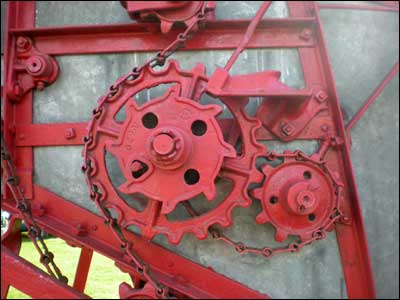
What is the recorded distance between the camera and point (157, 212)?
6.51 ft

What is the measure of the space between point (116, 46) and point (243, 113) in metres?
1.04

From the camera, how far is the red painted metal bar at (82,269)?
108 inches

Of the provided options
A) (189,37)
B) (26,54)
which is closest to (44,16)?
(26,54)

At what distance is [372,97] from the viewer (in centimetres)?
238

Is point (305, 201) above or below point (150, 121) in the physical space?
below

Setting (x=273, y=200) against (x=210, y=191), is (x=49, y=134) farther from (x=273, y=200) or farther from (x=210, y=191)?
(x=273, y=200)

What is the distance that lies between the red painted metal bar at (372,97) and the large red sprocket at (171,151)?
81cm

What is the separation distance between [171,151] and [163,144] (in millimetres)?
58

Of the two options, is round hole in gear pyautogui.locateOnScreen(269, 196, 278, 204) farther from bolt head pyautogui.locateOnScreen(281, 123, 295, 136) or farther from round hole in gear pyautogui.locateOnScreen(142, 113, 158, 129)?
round hole in gear pyautogui.locateOnScreen(142, 113, 158, 129)

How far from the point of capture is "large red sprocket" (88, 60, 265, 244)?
1.87 m

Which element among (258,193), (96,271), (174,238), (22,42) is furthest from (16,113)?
(258,193)

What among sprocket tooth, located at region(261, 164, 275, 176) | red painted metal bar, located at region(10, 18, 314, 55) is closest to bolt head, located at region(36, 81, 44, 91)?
red painted metal bar, located at region(10, 18, 314, 55)

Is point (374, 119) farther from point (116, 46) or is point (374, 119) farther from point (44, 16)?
point (44, 16)

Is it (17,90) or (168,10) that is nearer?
(168,10)
